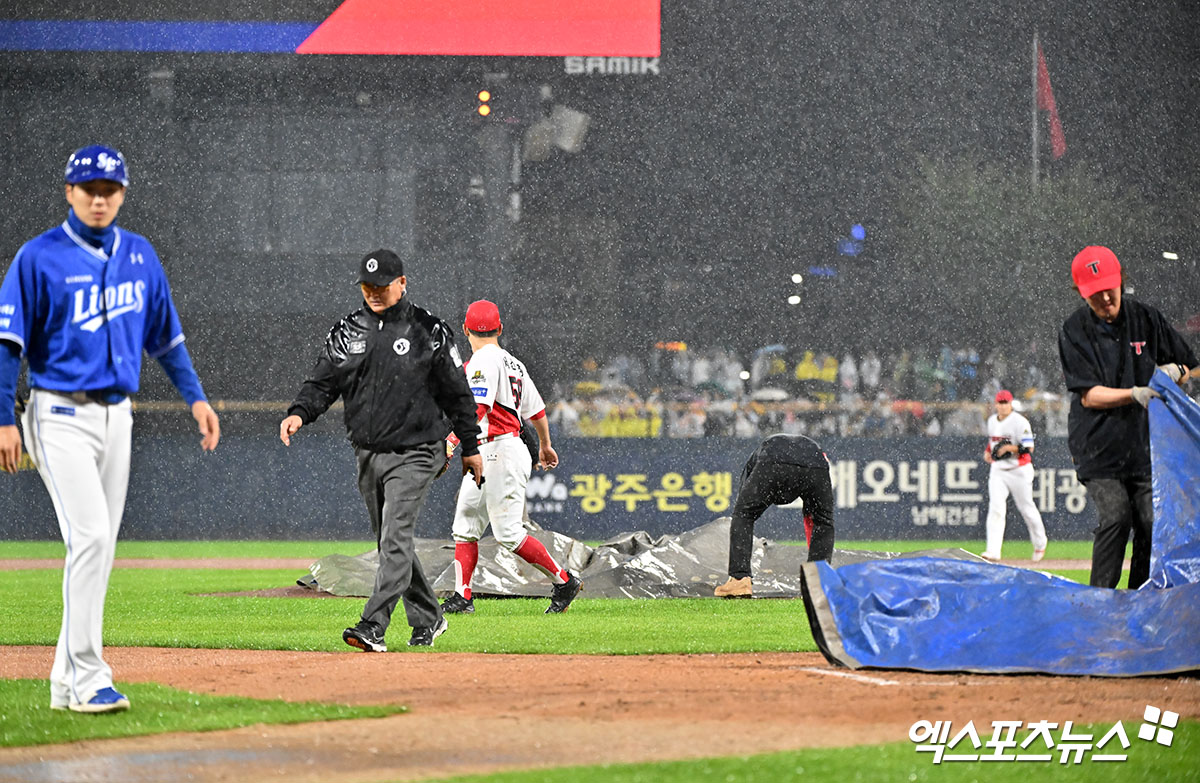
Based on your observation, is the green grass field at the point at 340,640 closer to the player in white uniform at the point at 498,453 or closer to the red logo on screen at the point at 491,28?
the player in white uniform at the point at 498,453

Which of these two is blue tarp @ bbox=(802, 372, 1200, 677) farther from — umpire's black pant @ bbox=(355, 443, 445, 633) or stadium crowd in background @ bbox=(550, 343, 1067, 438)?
stadium crowd in background @ bbox=(550, 343, 1067, 438)

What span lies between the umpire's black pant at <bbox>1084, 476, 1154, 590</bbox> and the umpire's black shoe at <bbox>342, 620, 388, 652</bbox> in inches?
142

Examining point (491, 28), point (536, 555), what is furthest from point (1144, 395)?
point (491, 28)

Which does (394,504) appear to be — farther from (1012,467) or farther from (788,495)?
(1012,467)

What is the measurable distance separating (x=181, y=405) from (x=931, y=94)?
18572 mm

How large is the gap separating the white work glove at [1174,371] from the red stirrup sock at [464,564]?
4923 millimetres

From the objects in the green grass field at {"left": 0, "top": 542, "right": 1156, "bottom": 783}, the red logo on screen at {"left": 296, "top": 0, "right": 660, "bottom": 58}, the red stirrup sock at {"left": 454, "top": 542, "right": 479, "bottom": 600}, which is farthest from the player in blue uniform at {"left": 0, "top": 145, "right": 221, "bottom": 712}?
the red logo on screen at {"left": 296, "top": 0, "right": 660, "bottom": 58}

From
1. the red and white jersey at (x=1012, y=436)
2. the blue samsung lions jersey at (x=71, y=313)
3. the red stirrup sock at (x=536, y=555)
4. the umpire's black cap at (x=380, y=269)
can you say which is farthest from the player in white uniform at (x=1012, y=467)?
the blue samsung lions jersey at (x=71, y=313)

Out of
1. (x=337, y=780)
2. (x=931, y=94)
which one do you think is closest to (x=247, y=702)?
(x=337, y=780)

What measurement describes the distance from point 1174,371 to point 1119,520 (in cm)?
78

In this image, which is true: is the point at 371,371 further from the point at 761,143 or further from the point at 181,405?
the point at 761,143

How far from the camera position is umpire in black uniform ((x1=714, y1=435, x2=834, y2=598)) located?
11.0 meters

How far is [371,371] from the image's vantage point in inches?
301

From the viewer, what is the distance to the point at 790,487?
11.0 meters
